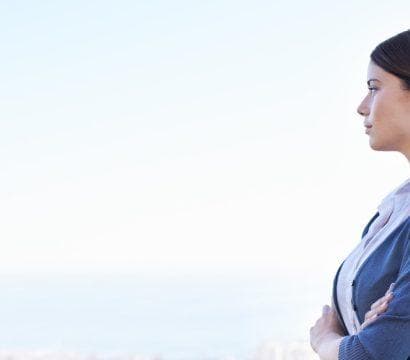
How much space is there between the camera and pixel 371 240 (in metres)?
1.15

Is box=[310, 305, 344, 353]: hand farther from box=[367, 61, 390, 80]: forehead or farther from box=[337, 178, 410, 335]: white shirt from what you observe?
box=[367, 61, 390, 80]: forehead

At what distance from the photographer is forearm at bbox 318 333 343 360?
1067 mm

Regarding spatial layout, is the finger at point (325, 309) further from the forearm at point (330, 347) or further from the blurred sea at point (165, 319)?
the blurred sea at point (165, 319)

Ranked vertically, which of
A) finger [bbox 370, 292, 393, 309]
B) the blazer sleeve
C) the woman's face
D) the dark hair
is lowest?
the blazer sleeve

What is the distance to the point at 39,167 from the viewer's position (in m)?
55.8

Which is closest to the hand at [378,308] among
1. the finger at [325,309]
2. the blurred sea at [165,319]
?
the finger at [325,309]

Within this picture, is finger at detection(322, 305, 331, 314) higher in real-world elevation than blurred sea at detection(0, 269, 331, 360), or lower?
higher

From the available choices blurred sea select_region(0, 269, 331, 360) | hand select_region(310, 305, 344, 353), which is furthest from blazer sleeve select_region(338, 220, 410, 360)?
blurred sea select_region(0, 269, 331, 360)

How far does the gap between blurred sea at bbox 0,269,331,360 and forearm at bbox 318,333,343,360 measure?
16532 mm

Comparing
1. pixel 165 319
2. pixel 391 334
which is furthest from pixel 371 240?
pixel 165 319

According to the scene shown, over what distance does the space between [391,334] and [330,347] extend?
0.34 ft

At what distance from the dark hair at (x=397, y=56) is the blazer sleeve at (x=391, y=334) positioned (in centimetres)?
27

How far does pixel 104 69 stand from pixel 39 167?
11430 mm

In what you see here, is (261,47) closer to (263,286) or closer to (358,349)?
(263,286)
